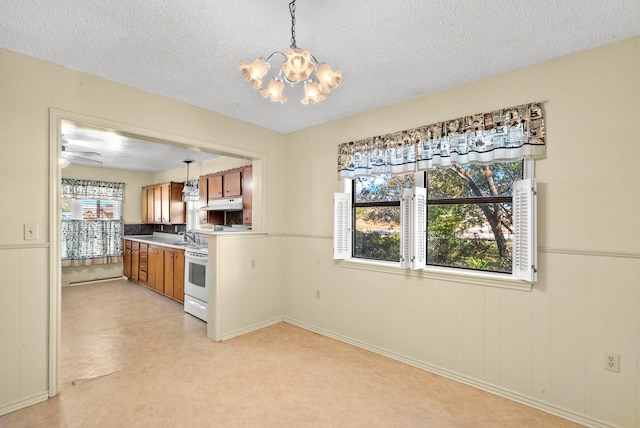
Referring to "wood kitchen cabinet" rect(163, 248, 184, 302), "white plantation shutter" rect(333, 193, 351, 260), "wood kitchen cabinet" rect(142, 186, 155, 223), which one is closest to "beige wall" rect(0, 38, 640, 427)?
"white plantation shutter" rect(333, 193, 351, 260)

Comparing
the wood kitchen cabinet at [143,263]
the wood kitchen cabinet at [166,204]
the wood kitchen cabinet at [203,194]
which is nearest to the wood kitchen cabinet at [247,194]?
the wood kitchen cabinet at [203,194]

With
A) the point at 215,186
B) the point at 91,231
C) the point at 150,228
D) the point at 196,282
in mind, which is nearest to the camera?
the point at 196,282

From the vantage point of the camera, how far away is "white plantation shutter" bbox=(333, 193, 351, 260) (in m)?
3.36

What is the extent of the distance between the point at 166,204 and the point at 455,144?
5654 mm

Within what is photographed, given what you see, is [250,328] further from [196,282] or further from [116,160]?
[116,160]

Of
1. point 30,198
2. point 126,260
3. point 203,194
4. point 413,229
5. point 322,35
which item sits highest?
point 322,35

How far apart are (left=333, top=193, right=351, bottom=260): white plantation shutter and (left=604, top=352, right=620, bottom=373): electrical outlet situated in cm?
212

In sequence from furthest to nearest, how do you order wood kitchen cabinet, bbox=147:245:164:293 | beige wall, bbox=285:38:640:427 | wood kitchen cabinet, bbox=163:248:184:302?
wood kitchen cabinet, bbox=147:245:164:293
wood kitchen cabinet, bbox=163:248:184:302
beige wall, bbox=285:38:640:427

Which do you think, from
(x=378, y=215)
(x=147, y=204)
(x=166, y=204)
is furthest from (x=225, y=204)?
(x=147, y=204)

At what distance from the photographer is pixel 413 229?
9.12 feet

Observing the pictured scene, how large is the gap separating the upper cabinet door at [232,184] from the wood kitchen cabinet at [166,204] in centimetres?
191

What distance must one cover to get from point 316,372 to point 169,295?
340 centimetres

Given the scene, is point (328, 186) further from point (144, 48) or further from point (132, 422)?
point (132, 422)

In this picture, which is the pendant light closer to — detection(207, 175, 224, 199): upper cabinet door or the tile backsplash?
detection(207, 175, 224, 199): upper cabinet door
